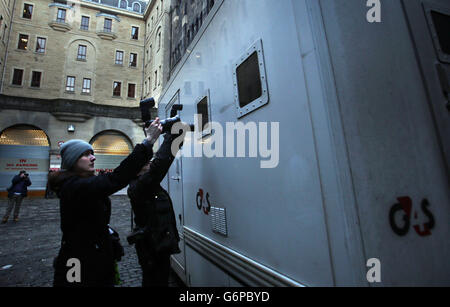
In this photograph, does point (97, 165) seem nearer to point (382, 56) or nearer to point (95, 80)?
point (95, 80)

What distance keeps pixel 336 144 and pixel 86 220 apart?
65.5 inches

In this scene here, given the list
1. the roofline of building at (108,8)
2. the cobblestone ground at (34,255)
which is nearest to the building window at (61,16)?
the roofline of building at (108,8)

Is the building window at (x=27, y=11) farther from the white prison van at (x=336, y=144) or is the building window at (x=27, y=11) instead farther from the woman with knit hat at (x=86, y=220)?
the white prison van at (x=336, y=144)

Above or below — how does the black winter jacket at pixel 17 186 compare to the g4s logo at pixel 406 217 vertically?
above

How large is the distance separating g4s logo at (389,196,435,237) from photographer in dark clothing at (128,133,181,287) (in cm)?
183

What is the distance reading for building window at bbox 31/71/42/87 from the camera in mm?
17234

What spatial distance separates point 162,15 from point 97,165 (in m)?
13.1

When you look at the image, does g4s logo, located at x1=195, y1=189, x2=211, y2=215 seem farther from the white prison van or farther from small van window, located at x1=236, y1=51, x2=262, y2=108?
small van window, located at x1=236, y1=51, x2=262, y2=108

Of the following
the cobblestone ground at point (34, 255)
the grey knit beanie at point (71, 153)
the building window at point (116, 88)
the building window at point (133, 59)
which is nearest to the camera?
the grey knit beanie at point (71, 153)

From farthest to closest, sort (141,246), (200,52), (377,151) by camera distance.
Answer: (200,52)
(141,246)
(377,151)

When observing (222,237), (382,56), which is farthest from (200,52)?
(222,237)

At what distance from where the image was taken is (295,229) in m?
1.23

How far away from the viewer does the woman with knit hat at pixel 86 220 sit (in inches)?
60.0

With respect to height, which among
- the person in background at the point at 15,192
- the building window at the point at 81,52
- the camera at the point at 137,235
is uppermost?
the building window at the point at 81,52
